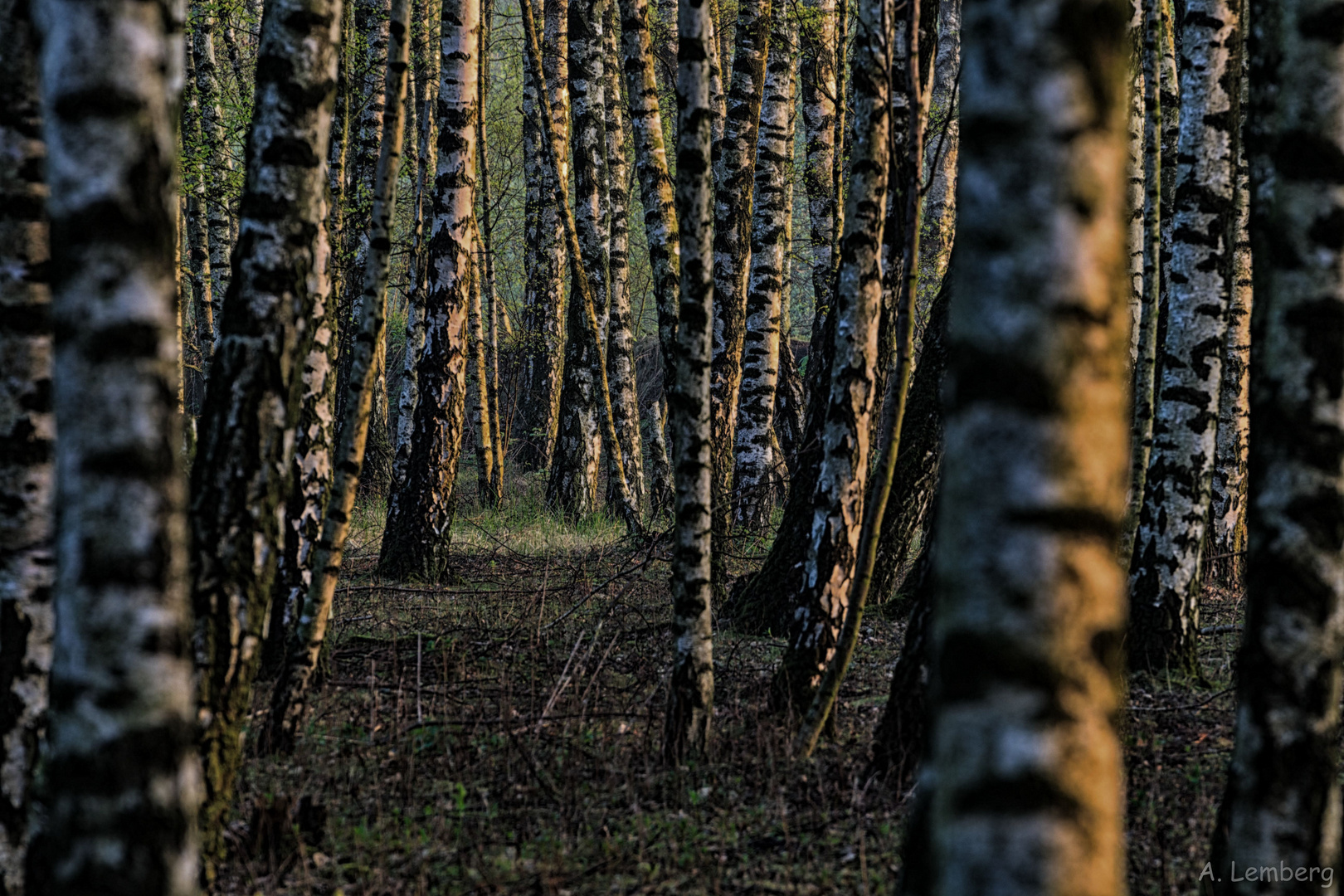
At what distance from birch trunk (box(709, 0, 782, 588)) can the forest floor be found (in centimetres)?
387

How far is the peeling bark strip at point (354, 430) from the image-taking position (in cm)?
525

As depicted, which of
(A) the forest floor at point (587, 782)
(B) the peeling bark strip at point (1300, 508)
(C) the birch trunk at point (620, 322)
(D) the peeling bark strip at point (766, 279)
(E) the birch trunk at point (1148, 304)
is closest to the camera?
(B) the peeling bark strip at point (1300, 508)

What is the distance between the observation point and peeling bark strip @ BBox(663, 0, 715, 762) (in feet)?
17.3

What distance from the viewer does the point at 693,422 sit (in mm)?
5375

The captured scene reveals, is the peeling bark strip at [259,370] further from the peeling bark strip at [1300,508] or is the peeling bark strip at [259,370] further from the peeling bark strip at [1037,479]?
the peeling bark strip at [1300,508]

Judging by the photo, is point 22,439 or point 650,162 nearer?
point 22,439

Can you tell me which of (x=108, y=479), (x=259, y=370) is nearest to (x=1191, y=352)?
(x=259, y=370)

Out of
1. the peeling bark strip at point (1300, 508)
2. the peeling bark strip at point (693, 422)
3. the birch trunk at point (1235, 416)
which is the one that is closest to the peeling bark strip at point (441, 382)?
the peeling bark strip at point (693, 422)

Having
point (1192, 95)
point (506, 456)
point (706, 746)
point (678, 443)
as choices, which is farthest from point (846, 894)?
point (506, 456)

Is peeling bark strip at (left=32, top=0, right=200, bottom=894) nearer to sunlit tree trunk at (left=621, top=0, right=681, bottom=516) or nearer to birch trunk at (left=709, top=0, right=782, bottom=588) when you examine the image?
sunlit tree trunk at (left=621, top=0, right=681, bottom=516)

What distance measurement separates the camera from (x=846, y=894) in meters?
3.91

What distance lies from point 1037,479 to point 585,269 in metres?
12.0

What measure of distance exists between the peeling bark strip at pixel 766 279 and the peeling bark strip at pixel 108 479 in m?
8.82

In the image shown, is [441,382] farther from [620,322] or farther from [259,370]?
[259,370]
